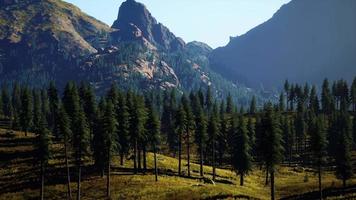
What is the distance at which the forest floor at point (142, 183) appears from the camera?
68.1 metres

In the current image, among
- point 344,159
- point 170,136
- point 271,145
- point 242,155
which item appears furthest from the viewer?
point 170,136

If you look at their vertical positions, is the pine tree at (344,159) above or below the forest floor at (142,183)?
above

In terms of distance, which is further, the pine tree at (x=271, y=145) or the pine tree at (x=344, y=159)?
the pine tree at (x=344, y=159)

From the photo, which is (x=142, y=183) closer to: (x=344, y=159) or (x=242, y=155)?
(x=242, y=155)

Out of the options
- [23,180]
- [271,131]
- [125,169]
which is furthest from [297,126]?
[23,180]

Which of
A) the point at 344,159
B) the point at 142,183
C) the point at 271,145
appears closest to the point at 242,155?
the point at 344,159

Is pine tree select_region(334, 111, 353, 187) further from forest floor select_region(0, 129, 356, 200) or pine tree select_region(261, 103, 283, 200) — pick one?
pine tree select_region(261, 103, 283, 200)

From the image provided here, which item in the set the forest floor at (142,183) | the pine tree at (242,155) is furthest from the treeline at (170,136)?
the forest floor at (142,183)

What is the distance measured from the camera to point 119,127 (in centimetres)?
8394

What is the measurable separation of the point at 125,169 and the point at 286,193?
3267 centimetres

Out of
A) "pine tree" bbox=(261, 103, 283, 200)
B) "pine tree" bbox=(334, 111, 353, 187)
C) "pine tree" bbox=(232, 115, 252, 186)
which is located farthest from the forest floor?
"pine tree" bbox=(261, 103, 283, 200)

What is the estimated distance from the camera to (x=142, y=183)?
74438mm

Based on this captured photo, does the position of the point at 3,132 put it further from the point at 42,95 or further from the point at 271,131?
the point at 271,131

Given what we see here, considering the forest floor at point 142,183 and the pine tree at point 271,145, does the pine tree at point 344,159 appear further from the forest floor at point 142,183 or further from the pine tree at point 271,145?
the pine tree at point 271,145
